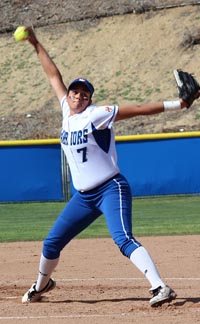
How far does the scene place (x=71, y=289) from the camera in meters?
8.55

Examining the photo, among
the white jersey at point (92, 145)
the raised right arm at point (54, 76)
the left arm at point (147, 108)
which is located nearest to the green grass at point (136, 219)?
the raised right arm at point (54, 76)

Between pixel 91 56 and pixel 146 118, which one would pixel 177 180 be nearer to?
pixel 146 118

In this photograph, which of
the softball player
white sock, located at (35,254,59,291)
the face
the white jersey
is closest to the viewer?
the softball player

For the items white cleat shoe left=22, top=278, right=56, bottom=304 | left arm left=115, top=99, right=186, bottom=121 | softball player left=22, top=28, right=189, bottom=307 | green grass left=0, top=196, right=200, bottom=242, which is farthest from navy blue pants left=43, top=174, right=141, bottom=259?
green grass left=0, top=196, right=200, bottom=242

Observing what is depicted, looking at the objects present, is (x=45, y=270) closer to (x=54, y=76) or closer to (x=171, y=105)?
(x=54, y=76)

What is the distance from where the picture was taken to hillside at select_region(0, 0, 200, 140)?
3247 cm

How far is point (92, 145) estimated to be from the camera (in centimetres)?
718

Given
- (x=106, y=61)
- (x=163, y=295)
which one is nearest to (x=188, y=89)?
(x=163, y=295)

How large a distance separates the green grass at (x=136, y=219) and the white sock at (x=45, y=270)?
5.41 m

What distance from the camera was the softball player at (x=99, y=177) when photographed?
7.02 metres

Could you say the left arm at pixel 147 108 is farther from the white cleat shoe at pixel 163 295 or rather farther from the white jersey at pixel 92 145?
the white cleat shoe at pixel 163 295

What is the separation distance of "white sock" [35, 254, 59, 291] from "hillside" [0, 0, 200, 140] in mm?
22487

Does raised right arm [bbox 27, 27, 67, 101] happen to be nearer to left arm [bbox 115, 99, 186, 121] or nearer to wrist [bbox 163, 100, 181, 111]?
left arm [bbox 115, 99, 186, 121]

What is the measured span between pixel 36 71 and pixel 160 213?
19.7 meters
